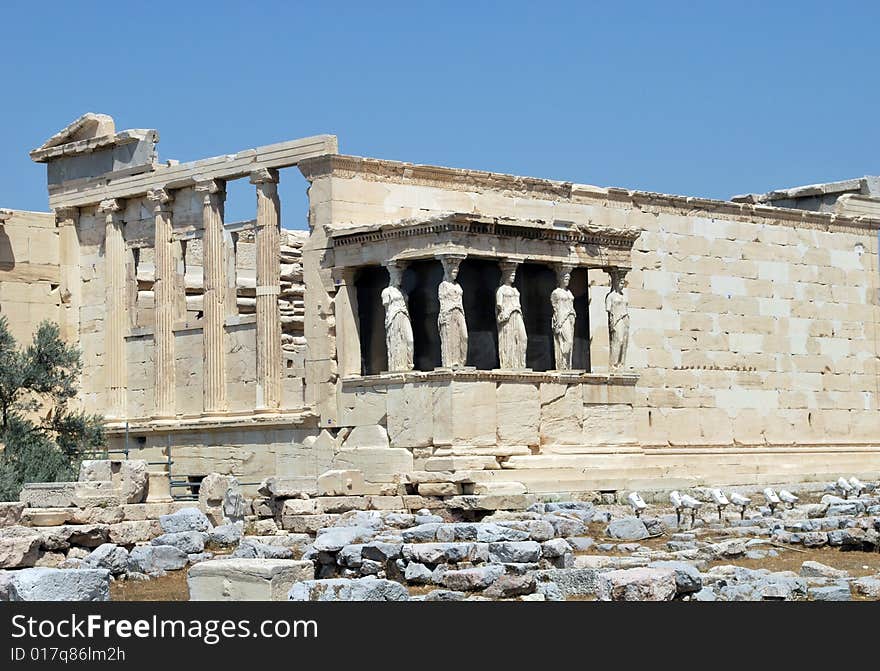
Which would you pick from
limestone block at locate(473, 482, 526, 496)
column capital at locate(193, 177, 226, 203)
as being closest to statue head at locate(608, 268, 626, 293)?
limestone block at locate(473, 482, 526, 496)

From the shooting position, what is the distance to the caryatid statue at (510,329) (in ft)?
78.6

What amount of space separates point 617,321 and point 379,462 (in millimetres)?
4488

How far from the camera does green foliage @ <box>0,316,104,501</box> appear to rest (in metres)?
23.8

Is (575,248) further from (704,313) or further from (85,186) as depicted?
(85,186)

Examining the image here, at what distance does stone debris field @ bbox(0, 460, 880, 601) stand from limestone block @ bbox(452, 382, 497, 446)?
0.95 m

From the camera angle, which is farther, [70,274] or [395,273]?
[70,274]

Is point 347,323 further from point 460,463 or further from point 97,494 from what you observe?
point 97,494

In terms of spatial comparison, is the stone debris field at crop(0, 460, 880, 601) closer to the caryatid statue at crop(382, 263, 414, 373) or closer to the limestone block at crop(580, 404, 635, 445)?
the caryatid statue at crop(382, 263, 414, 373)

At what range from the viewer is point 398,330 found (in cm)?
2388

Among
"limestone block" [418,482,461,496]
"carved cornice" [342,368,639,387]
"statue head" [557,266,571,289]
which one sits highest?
"statue head" [557,266,571,289]

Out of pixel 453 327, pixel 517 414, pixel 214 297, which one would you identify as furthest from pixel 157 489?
pixel 214 297

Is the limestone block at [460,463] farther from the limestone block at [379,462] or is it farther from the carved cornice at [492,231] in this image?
the carved cornice at [492,231]
